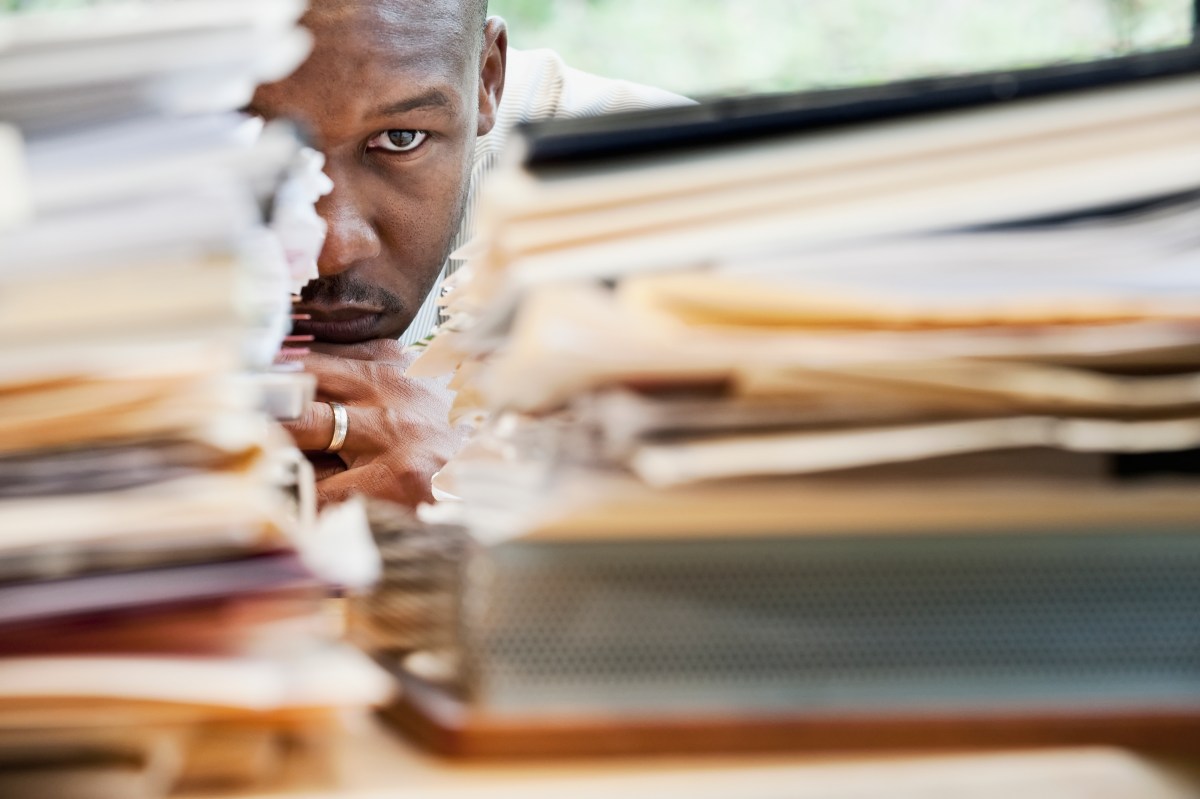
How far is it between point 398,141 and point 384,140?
0.10 feet

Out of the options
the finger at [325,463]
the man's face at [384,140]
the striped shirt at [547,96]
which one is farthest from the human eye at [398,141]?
the striped shirt at [547,96]

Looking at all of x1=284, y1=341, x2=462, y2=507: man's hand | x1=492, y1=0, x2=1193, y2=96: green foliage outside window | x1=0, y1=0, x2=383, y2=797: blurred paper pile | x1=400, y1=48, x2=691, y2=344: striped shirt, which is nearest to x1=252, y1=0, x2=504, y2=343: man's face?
x1=284, y1=341, x2=462, y2=507: man's hand

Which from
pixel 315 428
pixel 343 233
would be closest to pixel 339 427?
pixel 315 428

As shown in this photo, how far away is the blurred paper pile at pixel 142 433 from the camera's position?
282 mm

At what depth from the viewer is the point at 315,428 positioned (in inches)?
54.0

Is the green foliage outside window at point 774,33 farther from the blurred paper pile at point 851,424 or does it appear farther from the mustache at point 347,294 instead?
the blurred paper pile at point 851,424

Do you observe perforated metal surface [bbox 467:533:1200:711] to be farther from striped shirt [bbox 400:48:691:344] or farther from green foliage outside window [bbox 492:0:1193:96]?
green foliage outside window [bbox 492:0:1193:96]

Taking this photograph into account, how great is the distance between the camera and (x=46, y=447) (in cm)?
30

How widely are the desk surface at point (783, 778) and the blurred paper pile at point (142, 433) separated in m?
0.02

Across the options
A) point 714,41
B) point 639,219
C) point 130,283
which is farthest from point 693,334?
point 714,41

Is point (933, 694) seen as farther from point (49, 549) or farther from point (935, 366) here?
point (49, 549)

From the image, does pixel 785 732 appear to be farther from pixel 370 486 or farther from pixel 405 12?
pixel 405 12

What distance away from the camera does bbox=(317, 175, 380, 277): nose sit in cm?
150

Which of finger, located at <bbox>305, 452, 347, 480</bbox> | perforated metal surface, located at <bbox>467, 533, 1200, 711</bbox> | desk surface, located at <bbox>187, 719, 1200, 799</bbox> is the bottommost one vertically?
finger, located at <bbox>305, 452, 347, 480</bbox>
